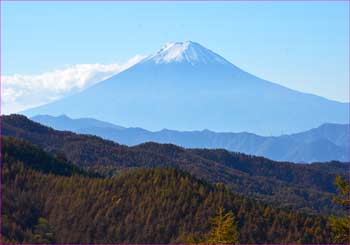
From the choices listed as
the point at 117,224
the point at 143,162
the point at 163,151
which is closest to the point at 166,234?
the point at 117,224

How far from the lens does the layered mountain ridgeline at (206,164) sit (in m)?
131

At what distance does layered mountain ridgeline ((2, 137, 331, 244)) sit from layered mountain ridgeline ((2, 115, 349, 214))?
60.2 metres

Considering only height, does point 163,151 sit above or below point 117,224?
above

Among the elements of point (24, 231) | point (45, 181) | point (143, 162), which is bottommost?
point (24, 231)

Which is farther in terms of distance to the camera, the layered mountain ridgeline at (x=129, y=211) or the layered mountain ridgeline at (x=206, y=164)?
the layered mountain ridgeline at (x=206, y=164)

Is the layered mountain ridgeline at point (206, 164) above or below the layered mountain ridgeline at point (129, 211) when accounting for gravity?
above

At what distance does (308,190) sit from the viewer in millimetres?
157500

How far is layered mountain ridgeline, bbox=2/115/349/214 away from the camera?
5143 inches

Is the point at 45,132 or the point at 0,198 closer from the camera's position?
the point at 0,198

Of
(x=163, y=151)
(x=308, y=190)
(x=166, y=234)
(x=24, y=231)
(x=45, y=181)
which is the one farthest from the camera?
(x=163, y=151)

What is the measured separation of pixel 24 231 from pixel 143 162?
101788 millimetres

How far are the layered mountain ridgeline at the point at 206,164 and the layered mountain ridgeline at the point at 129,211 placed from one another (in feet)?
198

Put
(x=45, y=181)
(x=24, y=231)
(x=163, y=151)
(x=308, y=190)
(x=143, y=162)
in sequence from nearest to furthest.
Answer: (x=24, y=231) → (x=45, y=181) → (x=143, y=162) → (x=308, y=190) → (x=163, y=151)

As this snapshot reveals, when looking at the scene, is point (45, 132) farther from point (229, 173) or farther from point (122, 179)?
point (122, 179)
